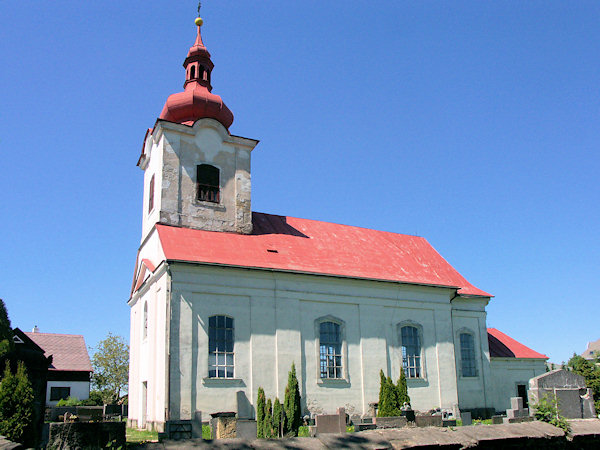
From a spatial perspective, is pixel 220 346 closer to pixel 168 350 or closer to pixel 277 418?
pixel 168 350

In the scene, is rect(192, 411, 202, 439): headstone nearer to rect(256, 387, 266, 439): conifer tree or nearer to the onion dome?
rect(256, 387, 266, 439): conifer tree

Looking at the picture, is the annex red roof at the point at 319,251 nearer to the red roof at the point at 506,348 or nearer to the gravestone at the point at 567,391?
the red roof at the point at 506,348

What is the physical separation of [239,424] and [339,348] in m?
12.4

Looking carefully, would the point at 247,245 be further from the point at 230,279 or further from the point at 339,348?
the point at 339,348

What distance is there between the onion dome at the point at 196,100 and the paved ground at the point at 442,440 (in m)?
23.2

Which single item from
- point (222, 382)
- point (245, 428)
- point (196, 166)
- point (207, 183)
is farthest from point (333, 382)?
point (196, 166)

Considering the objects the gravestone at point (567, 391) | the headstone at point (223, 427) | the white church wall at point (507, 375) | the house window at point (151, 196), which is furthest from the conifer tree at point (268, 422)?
the white church wall at point (507, 375)

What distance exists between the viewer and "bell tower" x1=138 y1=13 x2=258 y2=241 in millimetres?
25656

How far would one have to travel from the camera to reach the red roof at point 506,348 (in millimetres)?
31120

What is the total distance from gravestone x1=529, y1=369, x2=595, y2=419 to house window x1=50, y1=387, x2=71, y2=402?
3814cm

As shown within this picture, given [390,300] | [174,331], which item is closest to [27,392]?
[174,331]

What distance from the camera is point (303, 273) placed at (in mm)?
24625

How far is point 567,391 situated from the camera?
40.3 feet

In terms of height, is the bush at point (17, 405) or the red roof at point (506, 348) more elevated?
the red roof at point (506, 348)
